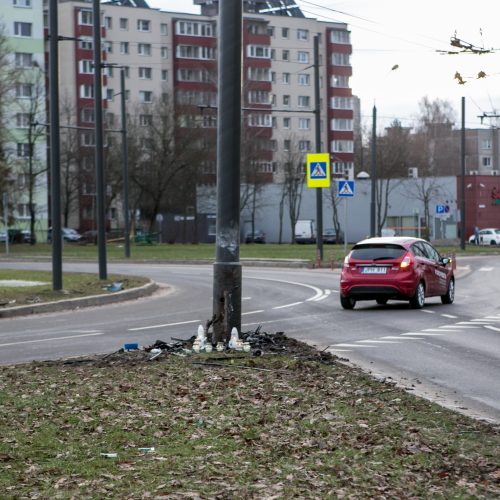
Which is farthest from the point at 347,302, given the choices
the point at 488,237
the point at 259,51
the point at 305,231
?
the point at 259,51

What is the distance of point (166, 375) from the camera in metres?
11.0

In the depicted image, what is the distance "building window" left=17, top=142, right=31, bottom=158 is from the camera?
86.4m

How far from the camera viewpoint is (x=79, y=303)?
24.9 m

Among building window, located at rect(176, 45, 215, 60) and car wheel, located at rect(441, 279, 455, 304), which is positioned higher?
building window, located at rect(176, 45, 215, 60)

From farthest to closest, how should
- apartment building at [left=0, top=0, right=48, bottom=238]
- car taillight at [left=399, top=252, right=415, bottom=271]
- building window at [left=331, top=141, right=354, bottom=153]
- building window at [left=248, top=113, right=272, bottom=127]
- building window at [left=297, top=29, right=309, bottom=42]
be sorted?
building window at [left=331, top=141, right=354, bottom=153]
building window at [left=297, top=29, right=309, bottom=42]
building window at [left=248, top=113, right=272, bottom=127]
apartment building at [left=0, top=0, right=48, bottom=238]
car taillight at [left=399, top=252, right=415, bottom=271]

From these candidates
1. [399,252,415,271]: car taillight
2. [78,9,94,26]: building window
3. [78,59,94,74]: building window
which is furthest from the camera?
[78,59,94,74]: building window

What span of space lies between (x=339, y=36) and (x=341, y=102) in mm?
7195

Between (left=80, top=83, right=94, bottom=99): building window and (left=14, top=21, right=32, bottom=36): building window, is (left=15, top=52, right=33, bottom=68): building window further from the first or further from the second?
(left=80, top=83, right=94, bottom=99): building window

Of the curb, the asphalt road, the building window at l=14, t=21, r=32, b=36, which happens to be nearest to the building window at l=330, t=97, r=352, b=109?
the building window at l=14, t=21, r=32, b=36

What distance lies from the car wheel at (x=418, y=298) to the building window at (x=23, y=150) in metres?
63.4

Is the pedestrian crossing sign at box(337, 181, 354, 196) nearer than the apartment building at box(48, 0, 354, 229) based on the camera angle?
Yes

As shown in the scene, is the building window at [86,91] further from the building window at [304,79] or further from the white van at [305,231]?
the white van at [305,231]

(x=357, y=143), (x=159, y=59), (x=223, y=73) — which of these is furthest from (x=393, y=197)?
(x=223, y=73)

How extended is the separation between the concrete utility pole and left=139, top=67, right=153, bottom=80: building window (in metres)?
105
